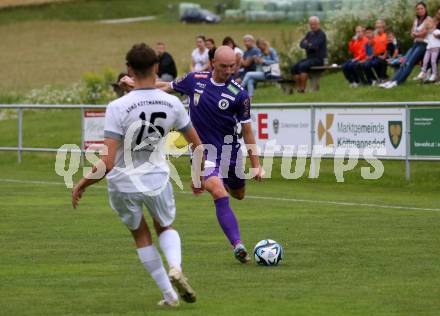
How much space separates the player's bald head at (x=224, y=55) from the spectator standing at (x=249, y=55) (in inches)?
698

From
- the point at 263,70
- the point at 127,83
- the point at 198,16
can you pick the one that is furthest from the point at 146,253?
the point at 198,16

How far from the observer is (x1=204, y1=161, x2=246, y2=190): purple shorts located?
1302cm

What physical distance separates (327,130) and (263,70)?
25.2 feet

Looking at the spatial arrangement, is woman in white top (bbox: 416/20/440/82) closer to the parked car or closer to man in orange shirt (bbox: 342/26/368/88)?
man in orange shirt (bbox: 342/26/368/88)

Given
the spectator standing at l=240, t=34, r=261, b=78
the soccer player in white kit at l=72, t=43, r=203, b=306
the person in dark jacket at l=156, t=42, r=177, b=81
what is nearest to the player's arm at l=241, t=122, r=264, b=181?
the soccer player in white kit at l=72, t=43, r=203, b=306

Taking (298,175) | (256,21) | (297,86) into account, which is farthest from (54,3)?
(298,175)

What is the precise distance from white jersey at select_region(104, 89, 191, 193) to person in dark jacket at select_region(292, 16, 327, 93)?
2017 centimetres

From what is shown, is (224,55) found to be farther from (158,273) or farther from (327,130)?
(327,130)

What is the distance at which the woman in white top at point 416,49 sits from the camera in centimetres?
2638

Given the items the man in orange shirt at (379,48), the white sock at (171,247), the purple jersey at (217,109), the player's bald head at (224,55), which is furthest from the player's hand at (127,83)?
the man in orange shirt at (379,48)

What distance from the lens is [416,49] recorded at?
1070 inches

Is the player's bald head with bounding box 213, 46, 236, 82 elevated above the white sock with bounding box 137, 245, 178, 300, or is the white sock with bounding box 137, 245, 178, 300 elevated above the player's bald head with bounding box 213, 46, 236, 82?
the player's bald head with bounding box 213, 46, 236, 82

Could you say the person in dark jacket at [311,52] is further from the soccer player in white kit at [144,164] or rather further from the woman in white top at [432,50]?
the soccer player in white kit at [144,164]

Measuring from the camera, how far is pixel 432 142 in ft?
71.8
